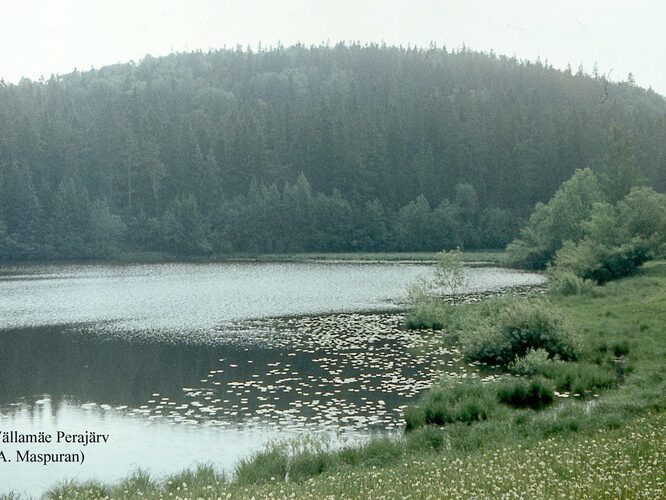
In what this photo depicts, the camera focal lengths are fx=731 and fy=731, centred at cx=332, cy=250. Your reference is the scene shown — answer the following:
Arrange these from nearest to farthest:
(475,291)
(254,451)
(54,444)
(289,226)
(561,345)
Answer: (254,451) → (54,444) → (561,345) → (475,291) → (289,226)

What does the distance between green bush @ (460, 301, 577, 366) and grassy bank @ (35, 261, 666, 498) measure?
280 cm

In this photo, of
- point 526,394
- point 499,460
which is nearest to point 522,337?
point 526,394

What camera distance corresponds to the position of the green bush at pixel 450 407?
1972cm

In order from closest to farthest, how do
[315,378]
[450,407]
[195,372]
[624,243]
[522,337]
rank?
[450,407]
[315,378]
[522,337]
[195,372]
[624,243]

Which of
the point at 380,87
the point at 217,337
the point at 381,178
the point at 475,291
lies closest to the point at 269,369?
the point at 217,337

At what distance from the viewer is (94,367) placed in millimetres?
30641

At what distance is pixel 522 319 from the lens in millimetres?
28203

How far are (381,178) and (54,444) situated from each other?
373 ft

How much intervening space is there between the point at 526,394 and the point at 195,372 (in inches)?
→ 531

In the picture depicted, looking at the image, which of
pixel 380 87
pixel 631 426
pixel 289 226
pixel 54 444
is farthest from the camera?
pixel 380 87

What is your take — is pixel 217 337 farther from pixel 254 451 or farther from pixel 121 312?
pixel 254 451

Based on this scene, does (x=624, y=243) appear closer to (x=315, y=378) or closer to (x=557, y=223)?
(x=557, y=223)

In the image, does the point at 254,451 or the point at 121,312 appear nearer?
the point at 254,451

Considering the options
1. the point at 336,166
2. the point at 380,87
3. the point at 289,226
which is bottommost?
the point at 289,226
